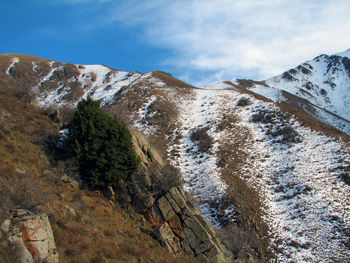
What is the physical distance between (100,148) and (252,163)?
2041 cm

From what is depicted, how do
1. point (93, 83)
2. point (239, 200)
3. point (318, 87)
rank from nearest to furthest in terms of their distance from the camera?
1. point (239, 200)
2. point (93, 83)
3. point (318, 87)

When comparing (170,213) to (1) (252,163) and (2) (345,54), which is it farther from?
(2) (345,54)

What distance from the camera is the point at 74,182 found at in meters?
13.0

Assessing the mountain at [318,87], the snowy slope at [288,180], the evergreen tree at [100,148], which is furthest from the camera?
the mountain at [318,87]

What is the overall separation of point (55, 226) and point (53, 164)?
578cm

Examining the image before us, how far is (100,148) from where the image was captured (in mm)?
14305

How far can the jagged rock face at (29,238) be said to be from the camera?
251 inches

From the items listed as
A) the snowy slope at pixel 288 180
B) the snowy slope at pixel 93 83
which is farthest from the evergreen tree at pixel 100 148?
the snowy slope at pixel 93 83

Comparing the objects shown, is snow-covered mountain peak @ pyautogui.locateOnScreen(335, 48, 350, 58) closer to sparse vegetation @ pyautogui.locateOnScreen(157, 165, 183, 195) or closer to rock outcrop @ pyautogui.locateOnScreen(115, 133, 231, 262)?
sparse vegetation @ pyautogui.locateOnScreen(157, 165, 183, 195)

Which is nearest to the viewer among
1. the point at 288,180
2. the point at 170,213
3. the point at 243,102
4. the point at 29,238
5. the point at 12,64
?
the point at 29,238

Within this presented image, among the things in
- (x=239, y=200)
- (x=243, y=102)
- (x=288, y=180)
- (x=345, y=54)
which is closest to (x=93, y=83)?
(x=243, y=102)

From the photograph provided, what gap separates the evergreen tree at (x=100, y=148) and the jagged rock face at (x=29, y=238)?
20.0 ft

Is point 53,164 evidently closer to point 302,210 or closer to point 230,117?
point 302,210

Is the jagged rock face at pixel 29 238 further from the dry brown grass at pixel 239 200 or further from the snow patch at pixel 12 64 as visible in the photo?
the snow patch at pixel 12 64
